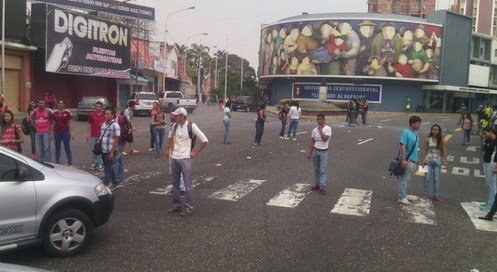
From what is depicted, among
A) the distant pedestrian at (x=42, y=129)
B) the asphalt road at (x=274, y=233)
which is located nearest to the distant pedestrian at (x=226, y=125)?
the asphalt road at (x=274, y=233)

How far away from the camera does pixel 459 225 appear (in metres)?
8.27

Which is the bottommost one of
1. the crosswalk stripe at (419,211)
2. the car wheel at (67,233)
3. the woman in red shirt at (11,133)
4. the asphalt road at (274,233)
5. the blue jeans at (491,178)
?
the asphalt road at (274,233)

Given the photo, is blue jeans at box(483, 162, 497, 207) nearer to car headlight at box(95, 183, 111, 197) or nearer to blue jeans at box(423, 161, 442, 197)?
blue jeans at box(423, 161, 442, 197)

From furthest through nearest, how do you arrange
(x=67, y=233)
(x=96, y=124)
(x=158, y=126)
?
(x=158, y=126)
(x=96, y=124)
(x=67, y=233)

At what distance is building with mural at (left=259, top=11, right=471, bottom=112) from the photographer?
61781 mm

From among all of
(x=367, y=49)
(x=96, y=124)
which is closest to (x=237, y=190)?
(x=96, y=124)

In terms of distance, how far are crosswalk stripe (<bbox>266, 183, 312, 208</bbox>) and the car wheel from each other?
3.84m

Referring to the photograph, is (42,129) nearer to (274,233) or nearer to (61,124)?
(61,124)

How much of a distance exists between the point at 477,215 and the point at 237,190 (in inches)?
176

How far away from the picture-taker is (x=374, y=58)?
6159cm

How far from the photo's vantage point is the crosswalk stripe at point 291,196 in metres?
9.31

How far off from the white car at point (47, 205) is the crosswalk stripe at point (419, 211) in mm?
5005

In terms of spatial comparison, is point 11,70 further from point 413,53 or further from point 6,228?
point 413,53

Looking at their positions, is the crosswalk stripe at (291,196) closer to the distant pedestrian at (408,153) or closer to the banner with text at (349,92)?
the distant pedestrian at (408,153)
